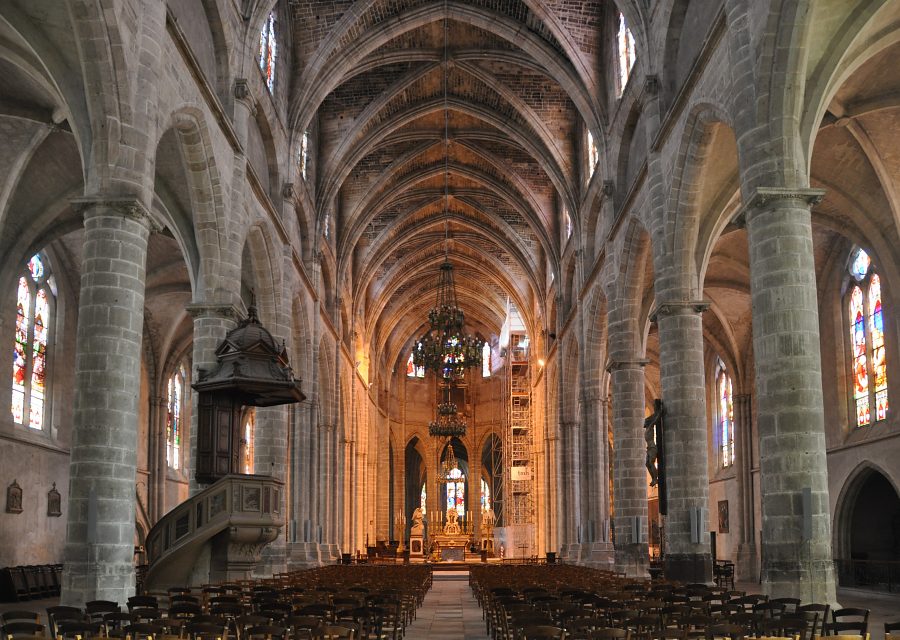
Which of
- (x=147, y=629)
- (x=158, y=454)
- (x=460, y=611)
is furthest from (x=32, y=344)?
(x=147, y=629)

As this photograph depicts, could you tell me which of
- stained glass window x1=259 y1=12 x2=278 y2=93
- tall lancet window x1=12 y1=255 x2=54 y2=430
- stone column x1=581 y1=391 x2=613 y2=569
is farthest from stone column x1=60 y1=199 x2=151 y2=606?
stone column x1=581 y1=391 x2=613 y2=569

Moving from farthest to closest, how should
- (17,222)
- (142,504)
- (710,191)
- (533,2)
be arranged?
(142,504), (533,2), (17,222), (710,191)

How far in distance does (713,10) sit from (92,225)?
11.7 m

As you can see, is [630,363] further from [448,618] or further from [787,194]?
[787,194]

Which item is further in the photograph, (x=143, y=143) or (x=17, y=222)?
(x=17, y=222)

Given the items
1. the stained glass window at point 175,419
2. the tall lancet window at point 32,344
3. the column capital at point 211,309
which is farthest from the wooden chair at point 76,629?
the stained glass window at point 175,419

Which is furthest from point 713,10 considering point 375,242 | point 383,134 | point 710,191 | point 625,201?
point 375,242

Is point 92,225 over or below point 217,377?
over

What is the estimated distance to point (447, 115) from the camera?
125 feet

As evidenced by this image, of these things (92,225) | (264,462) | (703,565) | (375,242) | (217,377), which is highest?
(375,242)

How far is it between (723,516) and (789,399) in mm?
24272

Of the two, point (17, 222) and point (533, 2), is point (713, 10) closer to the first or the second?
point (533, 2)

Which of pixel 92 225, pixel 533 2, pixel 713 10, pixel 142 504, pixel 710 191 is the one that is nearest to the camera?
pixel 92 225

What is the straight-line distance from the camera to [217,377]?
1892 centimetres
